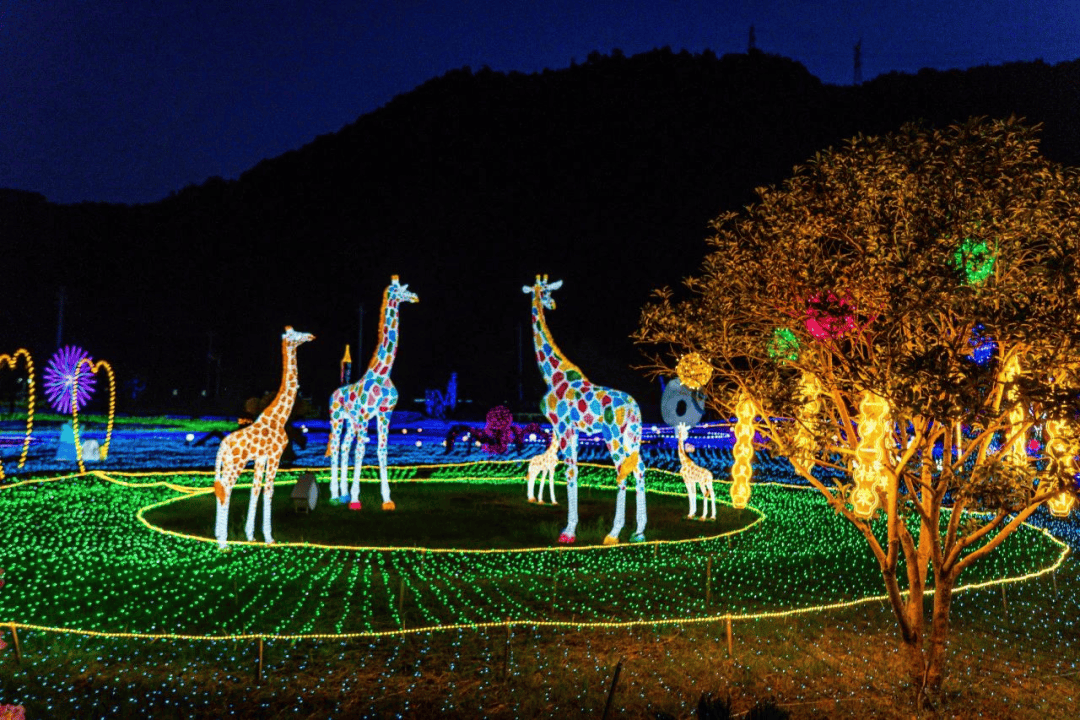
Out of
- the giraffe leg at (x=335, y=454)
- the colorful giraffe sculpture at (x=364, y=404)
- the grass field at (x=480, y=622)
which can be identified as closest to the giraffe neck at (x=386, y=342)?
the colorful giraffe sculpture at (x=364, y=404)

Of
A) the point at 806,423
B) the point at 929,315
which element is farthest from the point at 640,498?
the point at 929,315

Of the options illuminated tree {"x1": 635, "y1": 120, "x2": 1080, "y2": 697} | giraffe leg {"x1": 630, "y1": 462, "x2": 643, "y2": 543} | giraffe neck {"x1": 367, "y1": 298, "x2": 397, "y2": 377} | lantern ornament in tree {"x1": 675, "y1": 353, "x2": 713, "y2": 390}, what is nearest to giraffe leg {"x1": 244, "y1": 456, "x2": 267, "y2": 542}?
giraffe neck {"x1": 367, "y1": 298, "x2": 397, "y2": 377}

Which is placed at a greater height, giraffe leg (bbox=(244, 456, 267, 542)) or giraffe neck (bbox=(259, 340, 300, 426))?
giraffe neck (bbox=(259, 340, 300, 426))

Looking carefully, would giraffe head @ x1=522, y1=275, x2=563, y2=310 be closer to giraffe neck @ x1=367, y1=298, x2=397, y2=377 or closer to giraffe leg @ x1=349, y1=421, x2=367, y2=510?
giraffe neck @ x1=367, y1=298, x2=397, y2=377

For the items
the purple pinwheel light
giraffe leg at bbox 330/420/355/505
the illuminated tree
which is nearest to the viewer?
the illuminated tree

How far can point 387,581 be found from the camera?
838 cm

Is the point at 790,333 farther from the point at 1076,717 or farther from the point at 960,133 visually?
the point at 1076,717

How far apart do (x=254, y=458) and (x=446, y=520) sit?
3224mm

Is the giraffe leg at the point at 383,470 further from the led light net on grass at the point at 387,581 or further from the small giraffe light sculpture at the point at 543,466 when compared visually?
the led light net on grass at the point at 387,581

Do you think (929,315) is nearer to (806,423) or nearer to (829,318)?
(829,318)

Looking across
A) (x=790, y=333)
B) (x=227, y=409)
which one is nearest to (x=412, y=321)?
(x=227, y=409)

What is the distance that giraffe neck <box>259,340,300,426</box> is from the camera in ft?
34.1

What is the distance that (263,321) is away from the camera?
55.4m

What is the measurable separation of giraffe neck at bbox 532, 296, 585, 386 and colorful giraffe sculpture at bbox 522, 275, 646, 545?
14 millimetres
